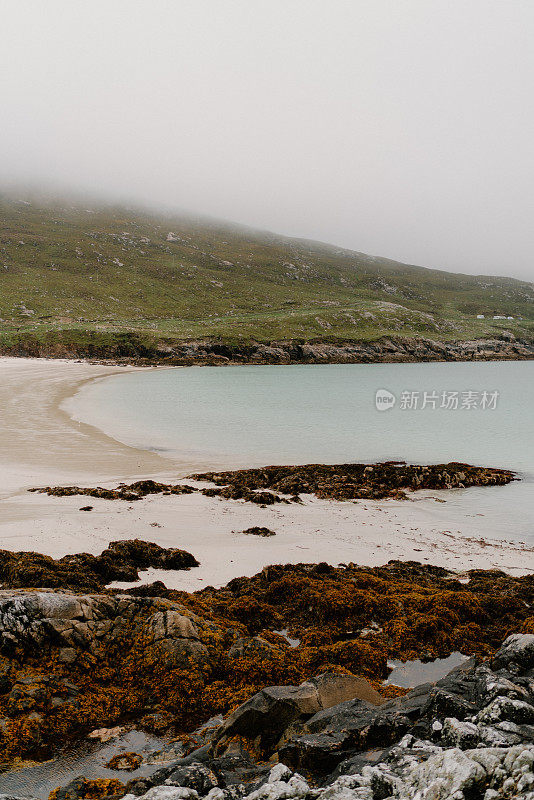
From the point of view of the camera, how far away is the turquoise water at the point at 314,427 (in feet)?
91.5

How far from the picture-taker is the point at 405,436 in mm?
36438

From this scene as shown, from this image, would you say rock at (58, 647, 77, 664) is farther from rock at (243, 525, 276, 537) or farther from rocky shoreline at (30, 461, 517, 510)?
rocky shoreline at (30, 461, 517, 510)

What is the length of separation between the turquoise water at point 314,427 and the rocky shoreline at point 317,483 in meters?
1.48

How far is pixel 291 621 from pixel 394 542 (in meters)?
7.30

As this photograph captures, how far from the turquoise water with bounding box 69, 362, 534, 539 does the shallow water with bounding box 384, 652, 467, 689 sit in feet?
35.6

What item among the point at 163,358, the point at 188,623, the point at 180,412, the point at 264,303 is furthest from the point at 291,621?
the point at 264,303

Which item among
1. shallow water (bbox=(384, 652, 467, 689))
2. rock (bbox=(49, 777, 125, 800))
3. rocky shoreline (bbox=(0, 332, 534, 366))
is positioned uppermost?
rocky shoreline (bbox=(0, 332, 534, 366))

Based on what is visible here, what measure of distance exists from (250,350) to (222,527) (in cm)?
10871

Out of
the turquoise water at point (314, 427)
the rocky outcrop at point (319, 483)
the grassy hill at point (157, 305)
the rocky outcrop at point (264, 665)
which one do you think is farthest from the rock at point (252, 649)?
the grassy hill at point (157, 305)

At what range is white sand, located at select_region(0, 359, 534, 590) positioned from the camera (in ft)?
44.4

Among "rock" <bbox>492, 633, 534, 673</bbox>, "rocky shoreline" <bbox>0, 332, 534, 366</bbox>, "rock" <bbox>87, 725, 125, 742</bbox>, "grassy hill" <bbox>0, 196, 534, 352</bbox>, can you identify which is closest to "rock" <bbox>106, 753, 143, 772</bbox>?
"rock" <bbox>87, 725, 125, 742</bbox>

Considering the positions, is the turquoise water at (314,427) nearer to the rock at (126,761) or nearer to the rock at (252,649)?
the rock at (252,649)

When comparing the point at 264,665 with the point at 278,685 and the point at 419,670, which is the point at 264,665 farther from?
the point at 419,670

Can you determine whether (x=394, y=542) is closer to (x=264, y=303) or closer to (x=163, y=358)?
(x=163, y=358)
